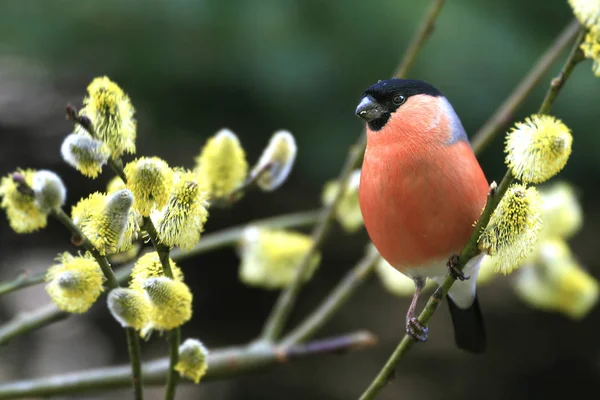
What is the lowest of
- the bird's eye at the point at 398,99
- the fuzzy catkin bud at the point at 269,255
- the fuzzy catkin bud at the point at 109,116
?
the fuzzy catkin bud at the point at 269,255

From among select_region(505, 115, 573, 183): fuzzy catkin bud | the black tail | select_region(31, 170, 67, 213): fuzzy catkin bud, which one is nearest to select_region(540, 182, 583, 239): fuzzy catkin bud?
the black tail

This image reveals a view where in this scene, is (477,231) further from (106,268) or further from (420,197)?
(106,268)

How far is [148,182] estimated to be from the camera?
1.11ft

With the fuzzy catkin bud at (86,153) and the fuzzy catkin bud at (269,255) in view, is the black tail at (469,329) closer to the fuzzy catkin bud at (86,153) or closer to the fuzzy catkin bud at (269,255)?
the fuzzy catkin bud at (269,255)

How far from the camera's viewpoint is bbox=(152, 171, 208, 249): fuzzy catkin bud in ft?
1.13

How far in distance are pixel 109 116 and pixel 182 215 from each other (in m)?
0.06

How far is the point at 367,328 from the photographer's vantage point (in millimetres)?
1261

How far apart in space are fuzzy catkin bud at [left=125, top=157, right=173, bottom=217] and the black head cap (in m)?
0.15

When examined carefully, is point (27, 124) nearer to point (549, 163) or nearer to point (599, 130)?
point (599, 130)

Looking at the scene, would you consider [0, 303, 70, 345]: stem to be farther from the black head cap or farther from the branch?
the black head cap

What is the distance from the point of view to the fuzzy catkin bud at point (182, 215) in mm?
344

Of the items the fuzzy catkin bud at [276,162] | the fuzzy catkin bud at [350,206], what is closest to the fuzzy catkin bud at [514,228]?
the fuzzy catkin bud at [276,162]

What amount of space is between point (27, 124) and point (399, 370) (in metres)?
0.75

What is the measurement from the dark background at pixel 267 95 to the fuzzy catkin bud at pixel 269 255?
0.34 metres
